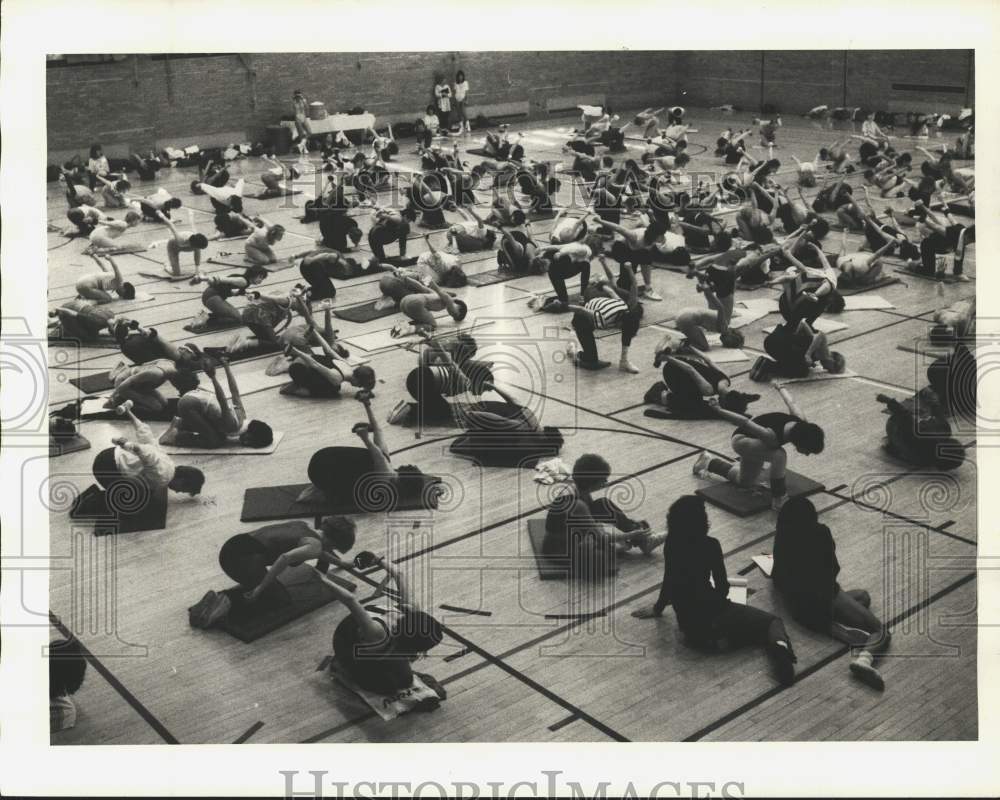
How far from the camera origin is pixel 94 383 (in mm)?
10156

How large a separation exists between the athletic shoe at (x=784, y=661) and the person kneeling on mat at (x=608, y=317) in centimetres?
429

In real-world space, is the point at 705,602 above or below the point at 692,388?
below

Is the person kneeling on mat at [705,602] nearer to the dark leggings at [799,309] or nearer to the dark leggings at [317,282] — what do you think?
the dark leggings at [799,309]

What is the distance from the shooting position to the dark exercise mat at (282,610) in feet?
21.3

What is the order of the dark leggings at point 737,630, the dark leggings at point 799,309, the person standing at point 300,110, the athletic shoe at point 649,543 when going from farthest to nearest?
the person standing at point 300,110 → the dark leggings at point 799,309 → the athletic shoe at point 649,543 → the dark leggings at point 737,630

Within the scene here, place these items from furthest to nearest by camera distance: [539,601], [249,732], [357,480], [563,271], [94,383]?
[563,271], [94,383], [357,480], [539,601], [249,732]

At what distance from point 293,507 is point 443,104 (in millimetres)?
18148

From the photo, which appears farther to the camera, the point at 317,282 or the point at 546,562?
the point at 317,282

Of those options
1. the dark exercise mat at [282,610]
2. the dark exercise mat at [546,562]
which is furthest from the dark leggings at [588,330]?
the dark exercise mat at [282,610]

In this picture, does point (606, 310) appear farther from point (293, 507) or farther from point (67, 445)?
point (67, 445)

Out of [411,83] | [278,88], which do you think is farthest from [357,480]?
[411,83]

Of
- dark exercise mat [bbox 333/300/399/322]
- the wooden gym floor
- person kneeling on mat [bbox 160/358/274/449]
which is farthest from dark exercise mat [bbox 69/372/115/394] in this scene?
dark exercise mat [bbox 333/300/399/322]

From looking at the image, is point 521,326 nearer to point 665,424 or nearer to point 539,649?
point 665,424

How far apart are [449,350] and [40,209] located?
13.9ft
